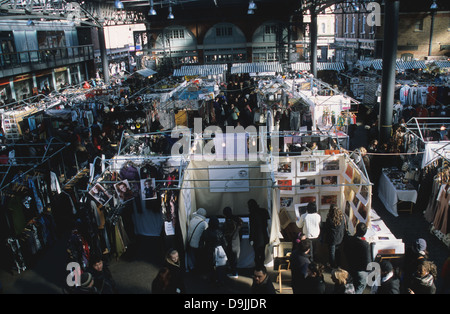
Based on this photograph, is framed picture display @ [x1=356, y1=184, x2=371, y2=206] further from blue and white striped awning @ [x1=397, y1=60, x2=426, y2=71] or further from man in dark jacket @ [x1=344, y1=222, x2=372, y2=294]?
blue and white striped awning @ [x1=397, y1=60, x2=426, y2=71]

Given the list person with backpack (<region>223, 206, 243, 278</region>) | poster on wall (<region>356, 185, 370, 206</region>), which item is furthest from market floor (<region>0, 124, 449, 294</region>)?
poster on wall (<region>356, 185, 370, 206</region>)

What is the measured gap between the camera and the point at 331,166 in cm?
715

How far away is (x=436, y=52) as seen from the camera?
3189cm

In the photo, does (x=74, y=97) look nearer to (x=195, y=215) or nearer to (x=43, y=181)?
(x=43, y=181)

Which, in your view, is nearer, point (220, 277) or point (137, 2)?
point (220, 277)

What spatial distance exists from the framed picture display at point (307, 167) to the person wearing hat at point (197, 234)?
83.8 inches

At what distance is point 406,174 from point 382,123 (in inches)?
94.0

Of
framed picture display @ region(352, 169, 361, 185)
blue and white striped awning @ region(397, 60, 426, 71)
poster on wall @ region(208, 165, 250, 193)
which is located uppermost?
blue and white striped awning @ region(397, 60, 426, 71)

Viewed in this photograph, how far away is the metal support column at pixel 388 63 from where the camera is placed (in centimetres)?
996

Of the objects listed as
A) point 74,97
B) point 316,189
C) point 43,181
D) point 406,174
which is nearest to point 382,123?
point 406,174

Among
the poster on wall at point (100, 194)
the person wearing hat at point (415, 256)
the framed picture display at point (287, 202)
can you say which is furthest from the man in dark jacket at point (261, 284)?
the poster on wall at point (100, 194)

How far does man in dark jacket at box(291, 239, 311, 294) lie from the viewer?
4867 mm

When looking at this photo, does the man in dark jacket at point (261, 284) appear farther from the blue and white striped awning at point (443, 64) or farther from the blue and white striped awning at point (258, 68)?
the blue and white striped awning at point (443, 64)

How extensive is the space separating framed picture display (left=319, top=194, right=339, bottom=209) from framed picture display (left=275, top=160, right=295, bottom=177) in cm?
78
